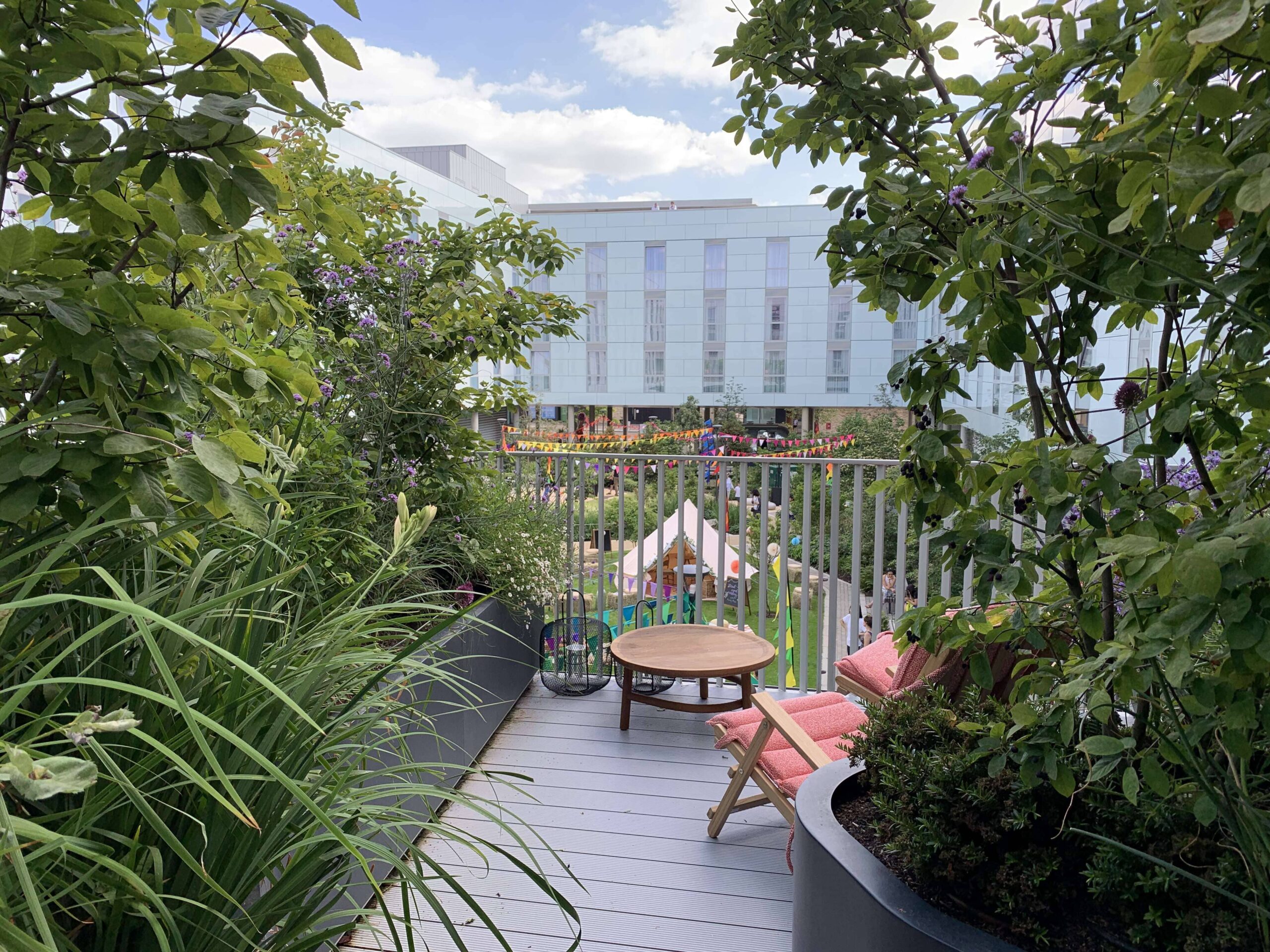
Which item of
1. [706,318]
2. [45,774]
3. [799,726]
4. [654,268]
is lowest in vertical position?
[799,726]

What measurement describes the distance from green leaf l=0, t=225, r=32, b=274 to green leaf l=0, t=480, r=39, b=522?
253 mm


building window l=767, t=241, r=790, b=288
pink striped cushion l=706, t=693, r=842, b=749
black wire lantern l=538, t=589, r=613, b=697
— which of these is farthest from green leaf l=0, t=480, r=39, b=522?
building window l=767, t=241, r=790, b=288

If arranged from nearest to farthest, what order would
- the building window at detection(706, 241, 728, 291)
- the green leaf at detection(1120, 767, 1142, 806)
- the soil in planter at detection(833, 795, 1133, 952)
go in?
the green leaf at detection(1120, 767, 1142, 806) < the soil in planter at detection(833, 795, 1133, 952) < the building window at detection(706, 241, 728, 291)

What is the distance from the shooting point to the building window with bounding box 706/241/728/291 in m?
28.6

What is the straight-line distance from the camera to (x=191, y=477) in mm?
844

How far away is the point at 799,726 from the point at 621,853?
2.45 ft

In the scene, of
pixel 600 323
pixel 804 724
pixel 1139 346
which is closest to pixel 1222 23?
pixel 804 724

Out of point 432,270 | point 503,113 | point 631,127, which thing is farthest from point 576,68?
point 432,270

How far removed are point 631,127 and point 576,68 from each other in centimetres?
724

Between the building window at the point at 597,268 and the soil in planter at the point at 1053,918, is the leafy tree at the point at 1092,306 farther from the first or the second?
the building window at the point at 597,268

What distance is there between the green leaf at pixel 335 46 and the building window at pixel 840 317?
2780cm

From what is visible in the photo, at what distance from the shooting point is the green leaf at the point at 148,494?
868mm

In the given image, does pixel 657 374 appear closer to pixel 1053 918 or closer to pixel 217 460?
pixel 1053 918

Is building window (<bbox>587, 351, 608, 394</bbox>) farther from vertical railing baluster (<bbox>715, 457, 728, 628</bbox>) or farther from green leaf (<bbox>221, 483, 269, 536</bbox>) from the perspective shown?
green leaf (<bbox>221, 483, 269, 536</bbox>)
